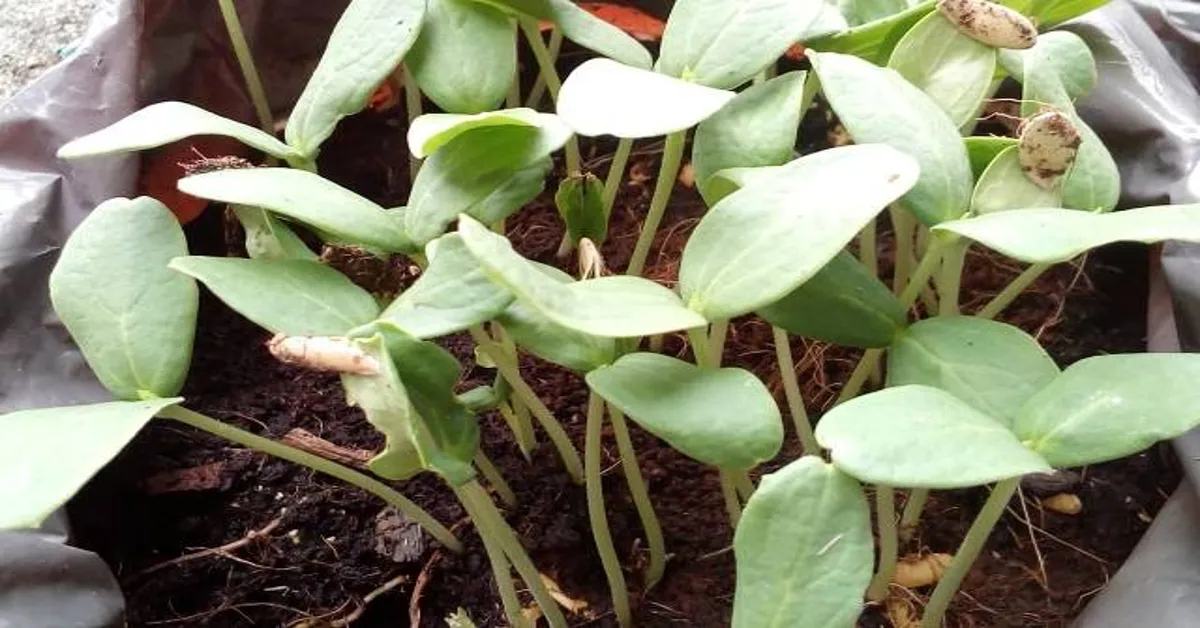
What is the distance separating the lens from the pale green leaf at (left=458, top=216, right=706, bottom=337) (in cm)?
39

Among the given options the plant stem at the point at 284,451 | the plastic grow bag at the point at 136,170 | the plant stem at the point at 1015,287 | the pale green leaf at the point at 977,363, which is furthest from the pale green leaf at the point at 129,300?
the plant stem at the point at 1015,287

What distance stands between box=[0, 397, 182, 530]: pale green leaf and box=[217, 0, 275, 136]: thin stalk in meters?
0.36

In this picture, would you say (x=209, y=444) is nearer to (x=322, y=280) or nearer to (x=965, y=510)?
(x=322, y=280)

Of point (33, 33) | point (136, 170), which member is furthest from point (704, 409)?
point (33, 33)

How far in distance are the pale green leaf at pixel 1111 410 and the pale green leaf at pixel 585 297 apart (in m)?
0.15

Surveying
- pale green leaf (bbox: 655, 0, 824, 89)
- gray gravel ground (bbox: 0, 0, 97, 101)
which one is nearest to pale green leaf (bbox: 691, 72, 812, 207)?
pale green leaf (bbox: 655, 0, 824, 89)

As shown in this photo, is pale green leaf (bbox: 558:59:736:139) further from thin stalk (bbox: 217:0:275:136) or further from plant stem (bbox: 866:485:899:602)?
thin stalk (bbox: 217:0:275:136)

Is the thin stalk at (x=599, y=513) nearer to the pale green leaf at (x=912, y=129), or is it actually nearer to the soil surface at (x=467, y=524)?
the soil surface at (x=467, y=524)

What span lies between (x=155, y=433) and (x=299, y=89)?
294mm

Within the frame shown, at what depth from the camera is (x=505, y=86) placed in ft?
1.99

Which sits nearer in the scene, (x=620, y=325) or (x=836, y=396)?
(x=620, y=325)

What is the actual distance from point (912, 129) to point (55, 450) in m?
0.40

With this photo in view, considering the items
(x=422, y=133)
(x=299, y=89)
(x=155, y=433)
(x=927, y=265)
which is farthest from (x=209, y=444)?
(x=927, y=265)

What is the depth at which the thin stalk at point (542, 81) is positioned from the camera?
0.85 meters
